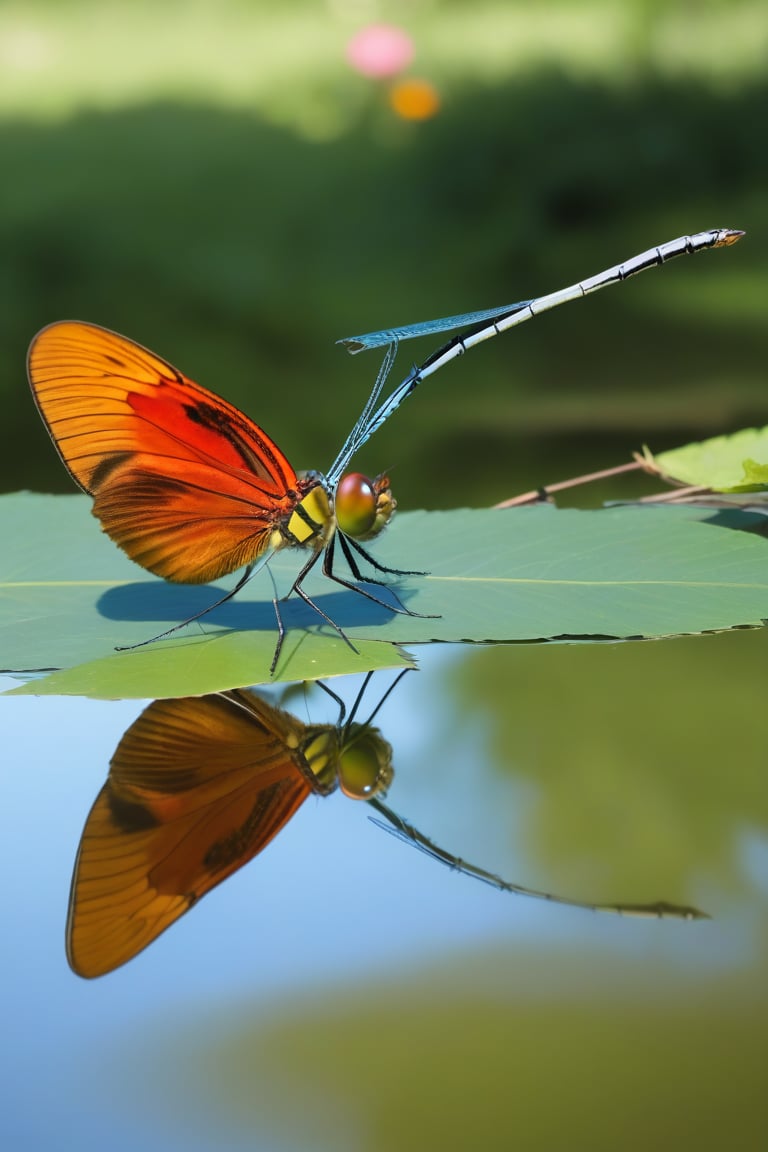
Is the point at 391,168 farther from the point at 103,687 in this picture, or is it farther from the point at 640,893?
the point at 640,893

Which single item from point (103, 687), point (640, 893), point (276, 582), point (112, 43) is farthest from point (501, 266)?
point (640, 893)

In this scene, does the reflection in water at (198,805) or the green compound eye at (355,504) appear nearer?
the reflection in water at (198,805)

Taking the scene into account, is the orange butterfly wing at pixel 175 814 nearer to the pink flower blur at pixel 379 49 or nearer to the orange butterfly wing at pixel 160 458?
the orange butterfly wing at pixel 160 458

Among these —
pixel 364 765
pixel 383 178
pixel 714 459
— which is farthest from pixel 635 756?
pixel 383 178

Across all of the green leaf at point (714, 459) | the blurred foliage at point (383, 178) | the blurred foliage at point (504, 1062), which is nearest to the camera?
the blurred foliage at point (504, 1062)

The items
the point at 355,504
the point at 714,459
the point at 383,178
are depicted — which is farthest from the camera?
the point at 383,178

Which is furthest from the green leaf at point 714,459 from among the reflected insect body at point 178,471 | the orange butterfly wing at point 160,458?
the orange butterfly wing at point 160,458

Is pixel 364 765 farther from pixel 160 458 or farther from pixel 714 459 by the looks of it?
pixel 714 459

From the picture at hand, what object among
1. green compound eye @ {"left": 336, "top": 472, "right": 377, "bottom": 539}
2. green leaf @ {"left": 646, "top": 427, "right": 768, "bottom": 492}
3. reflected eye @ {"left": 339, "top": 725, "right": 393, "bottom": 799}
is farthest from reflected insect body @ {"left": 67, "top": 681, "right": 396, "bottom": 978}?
green leaf @ {"left": 646, "top": 427, "right": 768, "bottom": 492}
